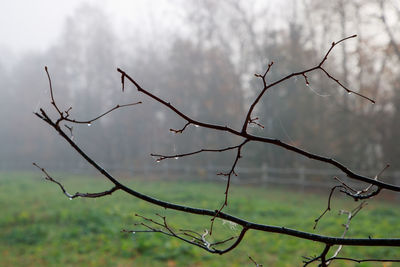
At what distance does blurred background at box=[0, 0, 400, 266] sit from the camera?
8.23 m

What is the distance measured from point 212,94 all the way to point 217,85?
0.54 meters

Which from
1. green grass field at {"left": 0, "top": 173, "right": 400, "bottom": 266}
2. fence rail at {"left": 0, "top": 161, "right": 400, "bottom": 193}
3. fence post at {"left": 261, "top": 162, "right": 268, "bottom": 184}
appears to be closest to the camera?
green grass field at {"left": 0, "top": 173, "right": 400, "bottom": 266}

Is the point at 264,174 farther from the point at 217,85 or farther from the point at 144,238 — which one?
the point at 144,238

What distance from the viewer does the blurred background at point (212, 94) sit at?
8.23 meters

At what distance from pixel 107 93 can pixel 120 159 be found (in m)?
6.52

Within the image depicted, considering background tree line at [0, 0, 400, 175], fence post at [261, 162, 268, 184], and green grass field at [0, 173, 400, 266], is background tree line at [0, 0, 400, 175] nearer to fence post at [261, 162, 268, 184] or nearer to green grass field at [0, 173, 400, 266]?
fence post at [261, 162, 268, 184]

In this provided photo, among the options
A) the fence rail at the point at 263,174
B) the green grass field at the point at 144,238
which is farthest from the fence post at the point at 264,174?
the green grass field at the point at 144,238

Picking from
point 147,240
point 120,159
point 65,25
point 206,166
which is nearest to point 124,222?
point 147,240

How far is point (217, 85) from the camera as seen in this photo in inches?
708

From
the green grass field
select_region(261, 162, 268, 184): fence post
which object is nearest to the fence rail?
select_region(261, 162, 268, 184): fence post

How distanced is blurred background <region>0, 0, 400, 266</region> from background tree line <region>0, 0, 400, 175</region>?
2.0 inches

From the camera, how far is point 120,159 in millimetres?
25328

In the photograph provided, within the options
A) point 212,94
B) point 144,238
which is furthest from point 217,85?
point 144,238

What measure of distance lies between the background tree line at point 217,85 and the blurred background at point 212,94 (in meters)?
0.05
